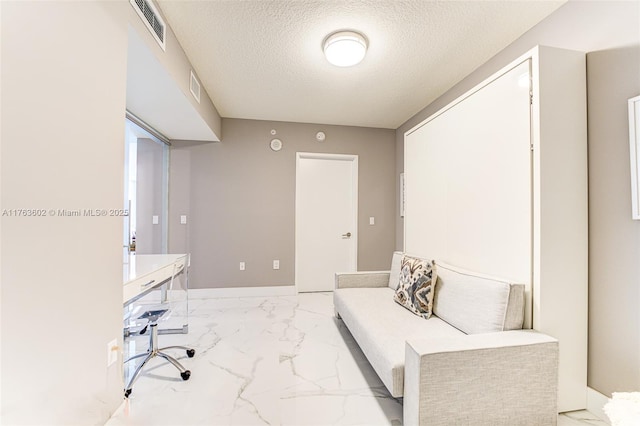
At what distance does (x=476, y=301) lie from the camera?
169 cm

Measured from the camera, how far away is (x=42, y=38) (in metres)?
0.92

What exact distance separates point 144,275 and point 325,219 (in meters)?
2.77

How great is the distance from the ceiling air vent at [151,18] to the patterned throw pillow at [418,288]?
2521 mm

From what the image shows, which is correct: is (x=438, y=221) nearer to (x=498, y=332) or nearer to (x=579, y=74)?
(x=498, y=332)

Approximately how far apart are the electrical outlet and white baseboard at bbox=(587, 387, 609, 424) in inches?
99.5

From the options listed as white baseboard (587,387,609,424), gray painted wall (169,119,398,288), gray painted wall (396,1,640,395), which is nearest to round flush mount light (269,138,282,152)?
gray painted wall (169,119,398,288)

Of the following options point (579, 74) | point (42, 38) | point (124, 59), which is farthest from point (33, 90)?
point (579, 74)

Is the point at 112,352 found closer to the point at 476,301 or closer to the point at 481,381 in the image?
the point at 481,381

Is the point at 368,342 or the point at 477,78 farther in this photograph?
the point at 477,78

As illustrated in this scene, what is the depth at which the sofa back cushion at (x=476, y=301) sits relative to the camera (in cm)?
151

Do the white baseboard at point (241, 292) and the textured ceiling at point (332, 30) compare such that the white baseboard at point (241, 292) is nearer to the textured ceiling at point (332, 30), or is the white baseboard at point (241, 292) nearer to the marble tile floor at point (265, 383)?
the marble tile floor at point (265, 383)

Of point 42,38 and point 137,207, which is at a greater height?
point 42,38

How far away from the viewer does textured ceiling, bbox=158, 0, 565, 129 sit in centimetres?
181

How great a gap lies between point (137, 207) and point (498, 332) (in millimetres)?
3625
